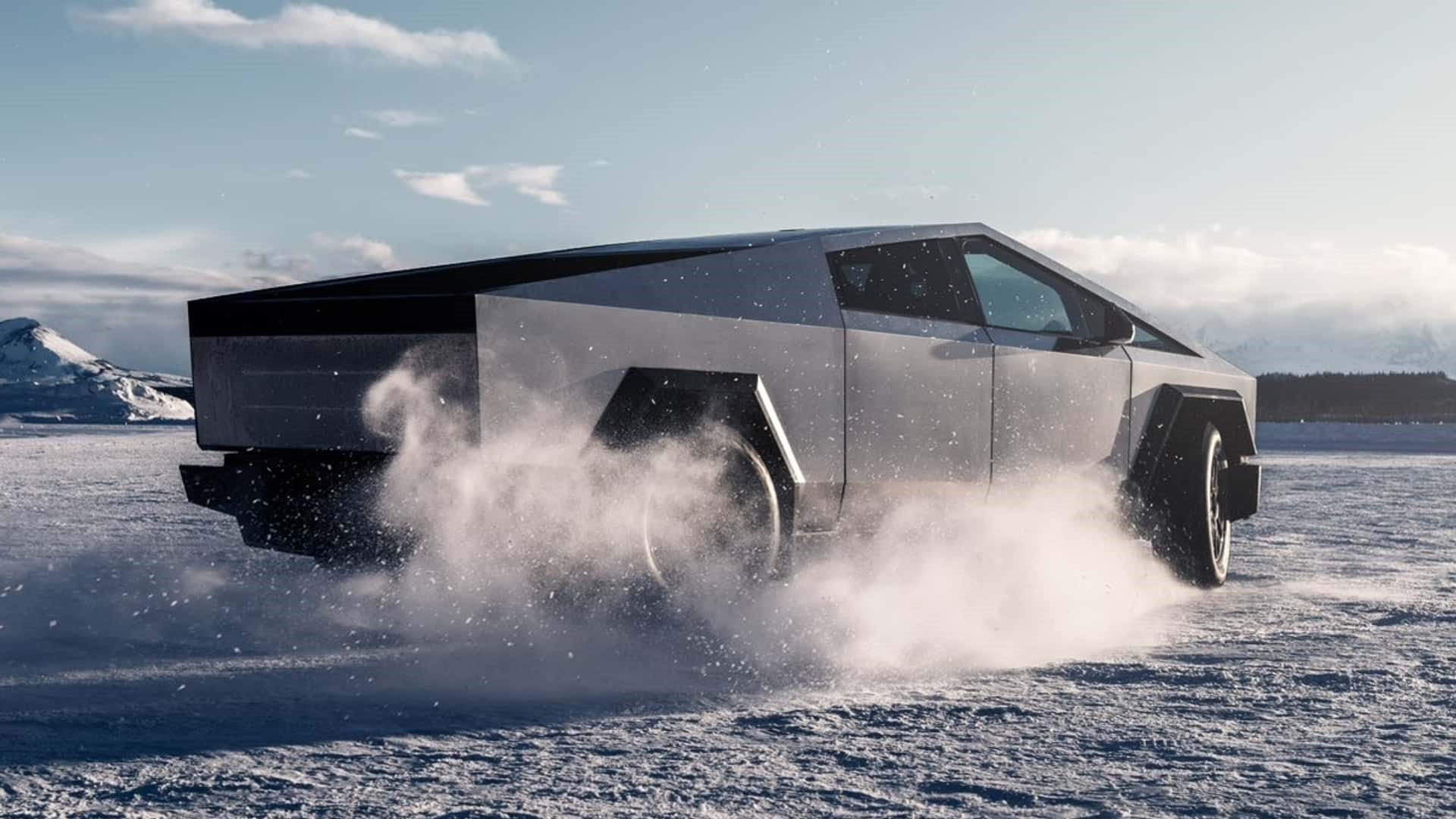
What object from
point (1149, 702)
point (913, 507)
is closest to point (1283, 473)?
point (913, 507)

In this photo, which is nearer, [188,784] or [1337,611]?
[188,784]

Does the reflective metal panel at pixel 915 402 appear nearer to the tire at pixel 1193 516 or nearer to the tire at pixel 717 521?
the tire at pixel 717 521

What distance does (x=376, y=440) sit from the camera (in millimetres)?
3820

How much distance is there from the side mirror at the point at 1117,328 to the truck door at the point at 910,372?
830mm

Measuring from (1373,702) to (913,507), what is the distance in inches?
68.3

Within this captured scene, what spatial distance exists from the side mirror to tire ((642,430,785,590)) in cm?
209

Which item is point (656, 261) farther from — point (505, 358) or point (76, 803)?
point (76, 803)

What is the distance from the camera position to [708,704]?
3.44 m

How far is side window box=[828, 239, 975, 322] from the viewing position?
188 inches

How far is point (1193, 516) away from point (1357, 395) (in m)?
45.6

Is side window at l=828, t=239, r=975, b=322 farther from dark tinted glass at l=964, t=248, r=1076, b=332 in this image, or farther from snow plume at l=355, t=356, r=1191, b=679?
snow plume at l=355, t=356, r=1191, b=679

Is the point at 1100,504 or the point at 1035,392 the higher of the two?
the point at 1035,392

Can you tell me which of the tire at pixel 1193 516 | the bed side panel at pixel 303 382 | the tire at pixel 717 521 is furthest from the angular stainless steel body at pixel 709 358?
the tire at pixel 1193 516

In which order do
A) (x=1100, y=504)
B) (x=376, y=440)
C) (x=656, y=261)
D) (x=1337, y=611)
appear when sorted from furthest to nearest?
(x=1100, y=504) → (x=1337, y=611) → (x=656, y=261) → (x=376, y=440)
